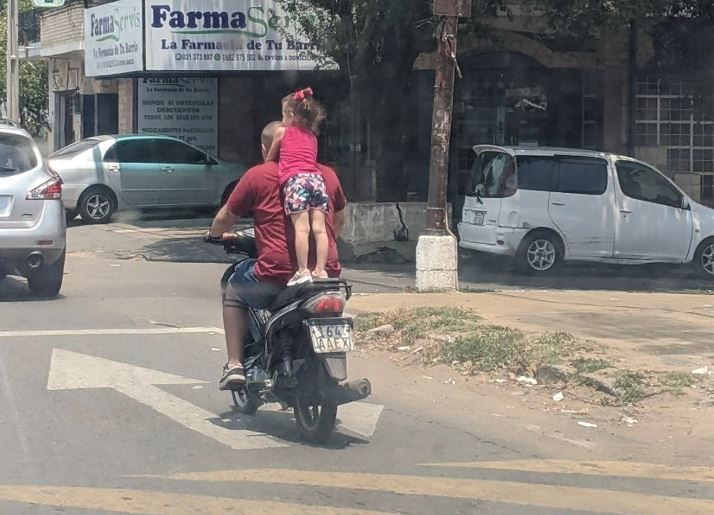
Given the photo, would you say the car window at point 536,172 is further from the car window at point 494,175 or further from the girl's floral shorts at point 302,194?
the girl's floral shorts at point 302,194

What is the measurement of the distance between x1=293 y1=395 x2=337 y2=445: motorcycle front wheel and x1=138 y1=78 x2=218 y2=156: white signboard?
63.1 ft

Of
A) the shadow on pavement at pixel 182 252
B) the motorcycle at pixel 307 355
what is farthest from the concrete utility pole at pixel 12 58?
the motorcycle at pixel 307 355

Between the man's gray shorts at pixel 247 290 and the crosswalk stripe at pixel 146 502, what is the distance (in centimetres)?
146

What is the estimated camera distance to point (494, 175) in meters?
16.1

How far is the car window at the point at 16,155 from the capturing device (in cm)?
1160

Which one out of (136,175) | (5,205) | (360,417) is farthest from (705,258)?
(360,417)

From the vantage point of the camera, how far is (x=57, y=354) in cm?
896

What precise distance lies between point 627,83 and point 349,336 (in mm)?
17461

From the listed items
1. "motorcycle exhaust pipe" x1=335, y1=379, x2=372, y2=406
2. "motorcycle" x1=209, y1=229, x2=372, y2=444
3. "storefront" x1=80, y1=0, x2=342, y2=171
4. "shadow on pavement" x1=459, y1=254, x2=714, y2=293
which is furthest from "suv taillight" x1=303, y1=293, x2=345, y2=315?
"storefront" x1=80, y1=0, x2=342, y2=171

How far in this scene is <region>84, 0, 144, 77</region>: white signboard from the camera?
2198cm

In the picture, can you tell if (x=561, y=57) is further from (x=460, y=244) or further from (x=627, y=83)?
(x=460, y=244)

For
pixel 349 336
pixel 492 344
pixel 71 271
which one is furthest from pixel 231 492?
pixel 71 271

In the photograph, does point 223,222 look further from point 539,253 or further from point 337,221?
point 539,253

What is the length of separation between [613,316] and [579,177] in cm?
578
